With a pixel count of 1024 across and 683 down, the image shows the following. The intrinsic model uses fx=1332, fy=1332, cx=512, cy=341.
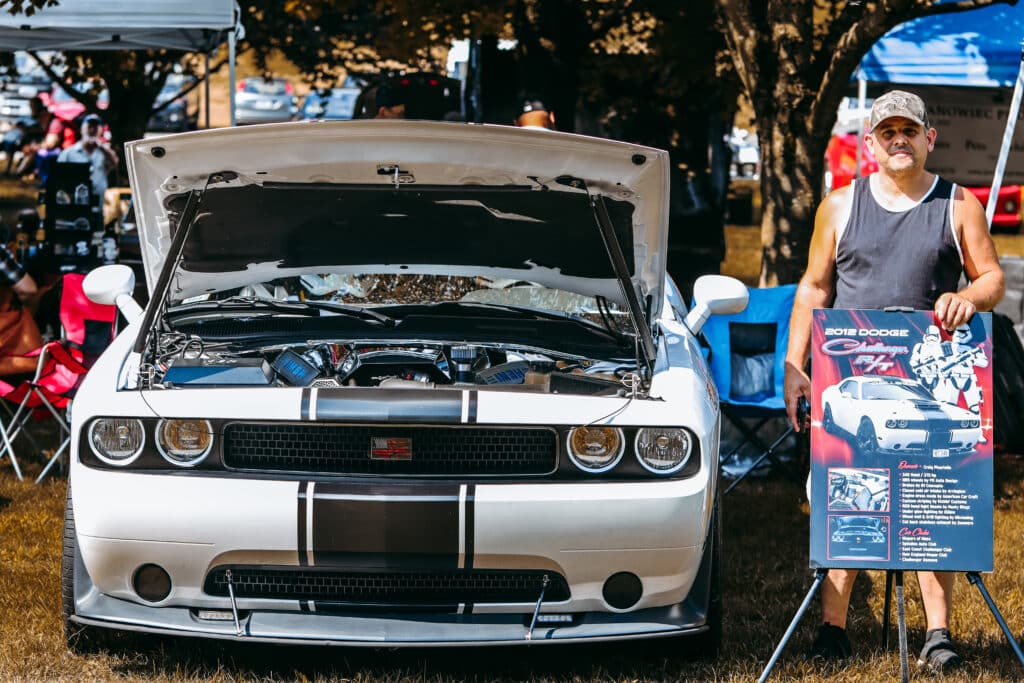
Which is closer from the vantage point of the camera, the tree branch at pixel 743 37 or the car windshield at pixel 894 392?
the car windshield at pixel 894 392

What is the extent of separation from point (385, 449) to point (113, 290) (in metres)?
1.41

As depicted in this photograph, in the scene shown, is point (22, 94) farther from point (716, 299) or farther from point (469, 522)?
point (469, 522)

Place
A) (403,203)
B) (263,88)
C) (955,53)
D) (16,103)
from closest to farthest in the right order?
1. (403,203)
2. (955,53)
3. (16,103)
4. (263,88)

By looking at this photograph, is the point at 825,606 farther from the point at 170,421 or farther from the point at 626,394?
the point at 170,421

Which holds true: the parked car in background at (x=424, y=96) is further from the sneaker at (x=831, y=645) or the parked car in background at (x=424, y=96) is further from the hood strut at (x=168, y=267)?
the sneaker at (x=831, y=645)

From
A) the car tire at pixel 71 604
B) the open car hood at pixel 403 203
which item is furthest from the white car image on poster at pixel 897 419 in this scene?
the car tire at pixel 71 604

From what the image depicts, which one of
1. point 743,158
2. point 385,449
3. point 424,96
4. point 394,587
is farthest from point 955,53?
point 743,158

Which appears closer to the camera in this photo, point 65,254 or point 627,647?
point 627,647

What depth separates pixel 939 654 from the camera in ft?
13.7

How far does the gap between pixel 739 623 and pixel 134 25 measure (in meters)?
5.84

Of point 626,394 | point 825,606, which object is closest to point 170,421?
point 626,394

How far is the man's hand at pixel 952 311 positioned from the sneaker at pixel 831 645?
1.10m

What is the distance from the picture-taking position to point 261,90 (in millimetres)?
34281

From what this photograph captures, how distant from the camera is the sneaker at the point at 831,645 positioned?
4.25m
